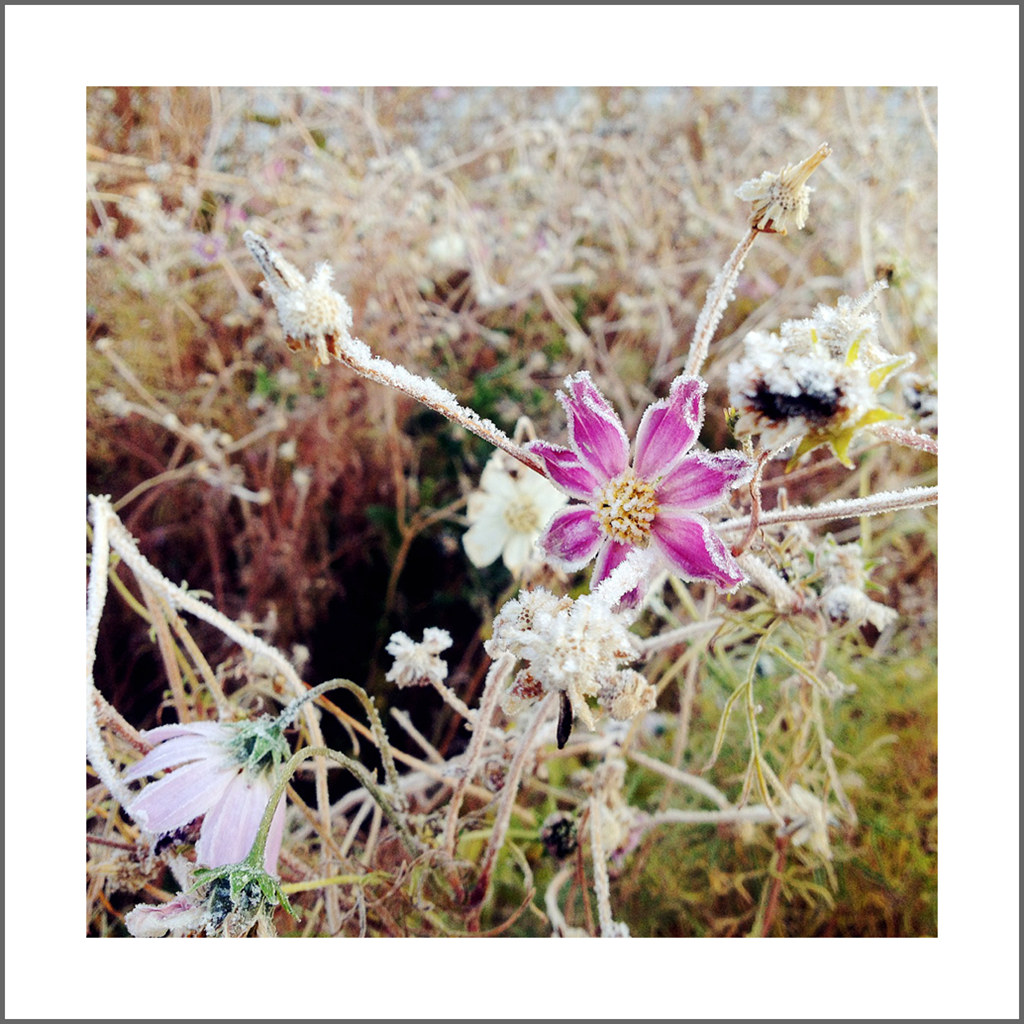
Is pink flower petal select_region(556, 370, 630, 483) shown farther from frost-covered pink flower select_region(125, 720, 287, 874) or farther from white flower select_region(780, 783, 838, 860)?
white flower select_region(780, 783, 838, 860)

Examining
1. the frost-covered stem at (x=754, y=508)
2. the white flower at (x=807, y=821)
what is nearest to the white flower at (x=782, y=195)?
the frost-covered stem at (x=754, y=508)

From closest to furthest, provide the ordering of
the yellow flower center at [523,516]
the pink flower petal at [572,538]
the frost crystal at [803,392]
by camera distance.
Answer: the frost crystal at [803,392] < the pink flower petal at [572,538] < the yellow flower center at [523,516]

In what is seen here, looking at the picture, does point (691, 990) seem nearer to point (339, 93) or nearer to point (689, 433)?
point (689, 433)

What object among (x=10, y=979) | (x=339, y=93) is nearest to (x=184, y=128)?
(x=339, y=93)

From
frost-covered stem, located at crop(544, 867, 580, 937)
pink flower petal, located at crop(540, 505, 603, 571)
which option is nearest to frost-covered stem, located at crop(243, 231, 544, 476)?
pink flower petal, located at crop(540, 505, 603, 571)

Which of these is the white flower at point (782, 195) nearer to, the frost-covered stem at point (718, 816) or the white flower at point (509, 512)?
the white flower at point (509, 512)
